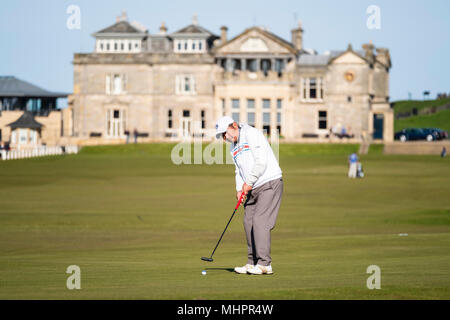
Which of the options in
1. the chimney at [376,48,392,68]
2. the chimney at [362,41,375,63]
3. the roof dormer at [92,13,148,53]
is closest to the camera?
the chimney at [362,41,375,63]

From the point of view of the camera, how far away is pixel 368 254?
704 inches

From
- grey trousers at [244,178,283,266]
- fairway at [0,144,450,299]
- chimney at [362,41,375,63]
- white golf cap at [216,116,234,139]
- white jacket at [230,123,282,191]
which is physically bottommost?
fairway at [0,144,450,299]

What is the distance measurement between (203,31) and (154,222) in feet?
224

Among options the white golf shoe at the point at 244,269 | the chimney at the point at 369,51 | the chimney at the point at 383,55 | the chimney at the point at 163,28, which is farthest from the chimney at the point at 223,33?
the white golf shoe at the point at 244,269

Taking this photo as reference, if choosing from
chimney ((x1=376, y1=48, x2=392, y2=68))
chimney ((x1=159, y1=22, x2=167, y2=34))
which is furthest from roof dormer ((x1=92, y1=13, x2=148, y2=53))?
chimney ((x1=376, y1=48, x2=392, y2=68))

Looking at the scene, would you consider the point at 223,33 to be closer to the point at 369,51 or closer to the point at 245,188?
the point at 369,51

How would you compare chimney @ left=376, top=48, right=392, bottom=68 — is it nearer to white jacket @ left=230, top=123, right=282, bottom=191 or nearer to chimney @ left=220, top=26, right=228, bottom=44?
chimney @ left=220, top=26, right=228, bottom=44

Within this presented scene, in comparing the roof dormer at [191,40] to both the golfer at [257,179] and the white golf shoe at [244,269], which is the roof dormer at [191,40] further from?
the white golf shoe at [244,269]

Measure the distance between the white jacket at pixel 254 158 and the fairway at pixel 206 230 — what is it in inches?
61.4

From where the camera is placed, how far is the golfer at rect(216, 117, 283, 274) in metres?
14.1

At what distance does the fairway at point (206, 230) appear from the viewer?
12.5m

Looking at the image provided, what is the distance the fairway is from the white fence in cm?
362
